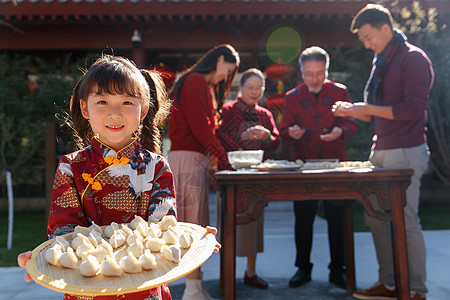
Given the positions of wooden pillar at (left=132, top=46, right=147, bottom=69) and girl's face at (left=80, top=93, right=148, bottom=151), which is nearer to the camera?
girl's face at (left=80, top=93, right=148, bottom=151)

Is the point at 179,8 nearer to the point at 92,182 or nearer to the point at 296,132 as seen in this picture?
the point at 296,132

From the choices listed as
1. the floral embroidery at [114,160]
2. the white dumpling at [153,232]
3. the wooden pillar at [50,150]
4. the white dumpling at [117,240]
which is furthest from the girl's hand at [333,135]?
the wooden pillar at [50,150]

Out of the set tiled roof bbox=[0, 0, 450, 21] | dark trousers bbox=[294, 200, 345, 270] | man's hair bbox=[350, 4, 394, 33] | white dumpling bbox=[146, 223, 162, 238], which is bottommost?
dark trousers bbox=[294, 200, 345, 270]

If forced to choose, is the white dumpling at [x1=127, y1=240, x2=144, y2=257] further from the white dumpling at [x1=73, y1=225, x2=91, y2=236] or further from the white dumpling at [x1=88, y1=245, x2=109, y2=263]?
the white dumpling at [x1=73, y1=225, x2=91, y2=236]

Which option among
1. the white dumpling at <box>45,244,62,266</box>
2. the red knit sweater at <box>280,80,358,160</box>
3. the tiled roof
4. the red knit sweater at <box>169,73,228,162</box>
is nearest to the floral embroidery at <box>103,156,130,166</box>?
the white dumpling at <box>45,244,62,266</box>

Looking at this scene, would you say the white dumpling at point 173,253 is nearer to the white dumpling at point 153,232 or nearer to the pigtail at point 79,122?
the white dumpling at point 153,232

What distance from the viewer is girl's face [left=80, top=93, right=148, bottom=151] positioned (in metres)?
1.35

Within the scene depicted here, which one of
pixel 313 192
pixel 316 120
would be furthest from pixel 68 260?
pixel 316 120

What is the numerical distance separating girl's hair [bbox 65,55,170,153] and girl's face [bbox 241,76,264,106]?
1333 mm

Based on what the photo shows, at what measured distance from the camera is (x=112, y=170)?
1434 mm

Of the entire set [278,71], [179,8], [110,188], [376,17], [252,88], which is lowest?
[110,188]

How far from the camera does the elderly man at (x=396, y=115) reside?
98.0 inches

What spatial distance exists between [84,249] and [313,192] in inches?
60.3

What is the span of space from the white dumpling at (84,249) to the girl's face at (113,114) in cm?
41
